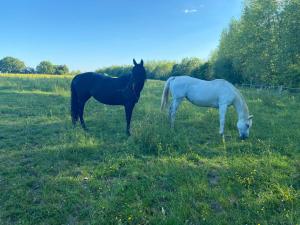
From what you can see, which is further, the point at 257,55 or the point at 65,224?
the point at 257,55

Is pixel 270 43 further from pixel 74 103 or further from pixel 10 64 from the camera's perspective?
pixel 10 64

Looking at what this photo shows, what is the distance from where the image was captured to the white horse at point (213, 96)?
22.9 feet

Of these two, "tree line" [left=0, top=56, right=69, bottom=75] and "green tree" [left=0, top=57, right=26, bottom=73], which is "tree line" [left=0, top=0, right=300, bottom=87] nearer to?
"tree line" [left=0, top=56, right=69, bottom=75]

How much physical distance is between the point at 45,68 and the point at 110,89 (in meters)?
89.0

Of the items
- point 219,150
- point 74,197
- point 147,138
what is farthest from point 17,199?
point 219,150

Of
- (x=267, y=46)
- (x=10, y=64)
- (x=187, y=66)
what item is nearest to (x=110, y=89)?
(x=267, y=46)

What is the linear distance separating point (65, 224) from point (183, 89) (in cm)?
550

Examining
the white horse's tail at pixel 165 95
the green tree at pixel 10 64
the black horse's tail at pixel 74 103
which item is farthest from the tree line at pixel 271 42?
the green tree at pixel 10 64

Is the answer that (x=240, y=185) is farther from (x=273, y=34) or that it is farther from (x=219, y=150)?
(x=273, y=34)

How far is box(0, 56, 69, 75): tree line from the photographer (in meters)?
84.2

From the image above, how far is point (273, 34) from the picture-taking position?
21.0 metres

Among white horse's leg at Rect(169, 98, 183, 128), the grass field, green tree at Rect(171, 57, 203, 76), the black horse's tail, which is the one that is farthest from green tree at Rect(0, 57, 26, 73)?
white horse's leg at Rect(169, 98, 183, 128)

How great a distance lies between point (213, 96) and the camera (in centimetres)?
749

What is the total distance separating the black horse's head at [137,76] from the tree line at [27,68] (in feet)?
242
